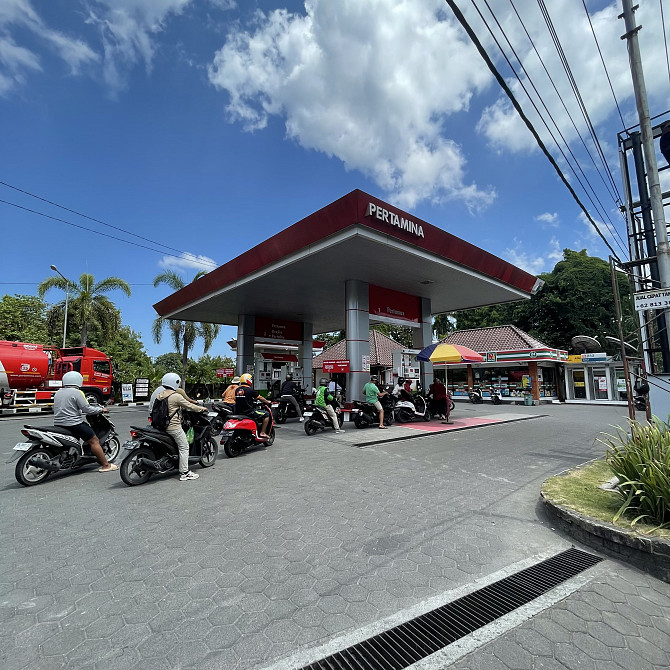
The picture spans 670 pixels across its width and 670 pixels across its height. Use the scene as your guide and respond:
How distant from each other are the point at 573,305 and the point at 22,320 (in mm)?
41037

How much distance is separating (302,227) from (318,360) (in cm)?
2433

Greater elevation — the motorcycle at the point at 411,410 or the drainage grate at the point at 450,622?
the motorcycle at the point at 411,410

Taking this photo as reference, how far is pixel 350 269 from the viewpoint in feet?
38.1

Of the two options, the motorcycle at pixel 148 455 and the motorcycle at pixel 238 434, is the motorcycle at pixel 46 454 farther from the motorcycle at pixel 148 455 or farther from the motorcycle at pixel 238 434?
the motorcycle at pixel 238 434

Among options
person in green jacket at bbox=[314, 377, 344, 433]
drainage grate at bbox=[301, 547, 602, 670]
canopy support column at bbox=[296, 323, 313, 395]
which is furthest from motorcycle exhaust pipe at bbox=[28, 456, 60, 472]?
canopy support column at bbox=[296, 323, 313, 395]

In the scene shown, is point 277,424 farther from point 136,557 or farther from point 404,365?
point 136,557

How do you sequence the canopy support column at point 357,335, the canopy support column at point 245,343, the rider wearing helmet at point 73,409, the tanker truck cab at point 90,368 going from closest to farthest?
1. the rider wearing helmet at point 73,409
2. the canopy support column at point 357,335
3. the canopy support column at point 245,343
4. the tanker truck cab at point 90,368

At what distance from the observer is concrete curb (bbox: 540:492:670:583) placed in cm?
286

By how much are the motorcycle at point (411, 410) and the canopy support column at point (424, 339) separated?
2078 millimetres

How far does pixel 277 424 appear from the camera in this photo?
40.4 ft

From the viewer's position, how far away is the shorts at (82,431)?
5.54 m

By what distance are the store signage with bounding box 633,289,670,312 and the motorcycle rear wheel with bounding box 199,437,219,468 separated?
22.4 ft

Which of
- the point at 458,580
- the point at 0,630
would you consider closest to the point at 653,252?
the point at 458,580

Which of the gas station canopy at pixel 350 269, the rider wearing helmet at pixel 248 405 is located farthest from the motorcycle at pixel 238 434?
the gas station canopy at pixel 350 269
